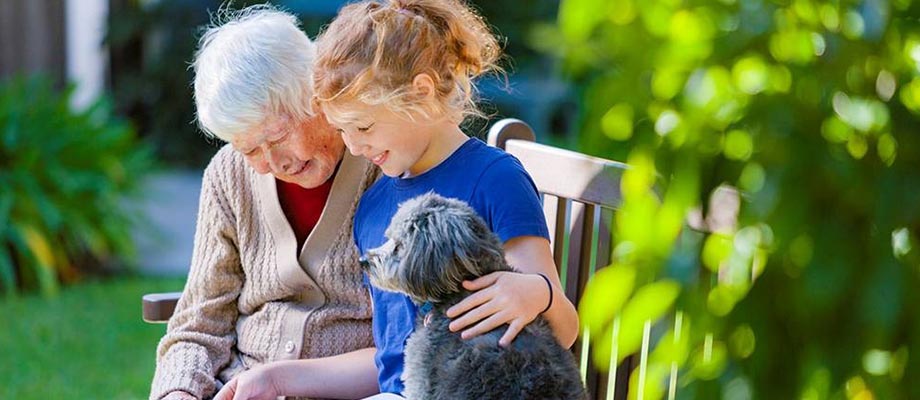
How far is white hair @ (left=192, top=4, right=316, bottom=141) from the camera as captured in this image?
108 inches

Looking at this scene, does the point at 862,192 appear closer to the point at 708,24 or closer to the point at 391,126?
the point at 708,24

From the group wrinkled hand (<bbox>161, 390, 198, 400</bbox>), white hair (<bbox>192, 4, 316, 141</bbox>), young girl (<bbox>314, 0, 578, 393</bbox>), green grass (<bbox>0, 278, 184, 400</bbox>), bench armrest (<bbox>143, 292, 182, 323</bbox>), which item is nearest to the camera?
young girl (<bbox>314, 0, 578, 393</bbox>)

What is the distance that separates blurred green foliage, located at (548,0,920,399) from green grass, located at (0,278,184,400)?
494cm

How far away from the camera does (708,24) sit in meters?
1.11

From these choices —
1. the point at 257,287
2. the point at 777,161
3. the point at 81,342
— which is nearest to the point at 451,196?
the point at 257,287

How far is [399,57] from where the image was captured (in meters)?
2.49

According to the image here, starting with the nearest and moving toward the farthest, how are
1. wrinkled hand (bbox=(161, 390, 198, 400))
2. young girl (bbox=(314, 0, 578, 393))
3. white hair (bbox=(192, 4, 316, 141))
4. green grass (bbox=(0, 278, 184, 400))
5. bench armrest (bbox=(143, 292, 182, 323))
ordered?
1. young girl (bbox=(314, 0, 578, 393))
2. white hair (bbox=(192, 4, 316, 141))
3. wrinkled hand (bbox=(161, 390, 198, 400))
4. bench armrest (bbox=(143, 292, 182, 323))
5. green grass (bbox=(0, 278, 184, 400))

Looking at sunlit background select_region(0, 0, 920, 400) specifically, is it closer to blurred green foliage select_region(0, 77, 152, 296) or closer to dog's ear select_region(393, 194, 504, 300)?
dog's ear select_region(393, 194, 504, 300)

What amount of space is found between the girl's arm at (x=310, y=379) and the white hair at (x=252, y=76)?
0.52m

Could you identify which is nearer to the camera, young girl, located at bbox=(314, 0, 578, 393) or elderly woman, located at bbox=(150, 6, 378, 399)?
young girl, located at bbox=(314, 0, 578, 393)

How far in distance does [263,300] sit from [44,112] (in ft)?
16.7

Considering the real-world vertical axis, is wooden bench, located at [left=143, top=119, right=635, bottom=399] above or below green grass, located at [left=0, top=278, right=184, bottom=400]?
above

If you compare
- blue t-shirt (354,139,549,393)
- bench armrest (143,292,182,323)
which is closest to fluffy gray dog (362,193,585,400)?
blue t-shirt (354,139,549,393)

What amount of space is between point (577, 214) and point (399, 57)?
777 mm
